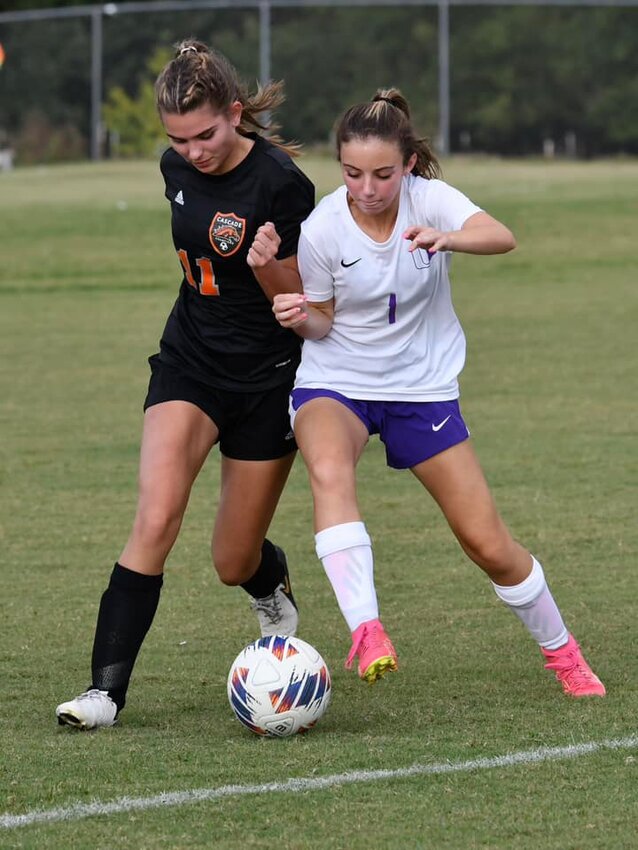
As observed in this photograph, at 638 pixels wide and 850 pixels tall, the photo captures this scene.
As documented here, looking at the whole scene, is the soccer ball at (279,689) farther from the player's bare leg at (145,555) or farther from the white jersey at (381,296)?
the white jersey at (381,296)

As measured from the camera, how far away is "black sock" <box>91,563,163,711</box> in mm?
5164

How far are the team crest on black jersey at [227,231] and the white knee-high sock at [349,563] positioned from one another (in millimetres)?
1019

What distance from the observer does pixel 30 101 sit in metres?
41.1

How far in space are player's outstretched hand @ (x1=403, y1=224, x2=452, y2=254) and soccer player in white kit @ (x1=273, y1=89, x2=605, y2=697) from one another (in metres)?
0.13

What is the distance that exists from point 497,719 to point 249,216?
1.83 meters

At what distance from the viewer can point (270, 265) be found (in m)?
5.09

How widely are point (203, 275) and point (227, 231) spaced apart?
0.67 feet

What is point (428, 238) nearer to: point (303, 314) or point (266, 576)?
point (303, 314)

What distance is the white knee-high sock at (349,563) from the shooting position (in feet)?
16.1

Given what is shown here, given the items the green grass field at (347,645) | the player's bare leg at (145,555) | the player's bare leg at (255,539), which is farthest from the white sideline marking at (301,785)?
the player's bare leg at (255,539)

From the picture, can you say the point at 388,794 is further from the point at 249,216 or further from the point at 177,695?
the point at 249,216

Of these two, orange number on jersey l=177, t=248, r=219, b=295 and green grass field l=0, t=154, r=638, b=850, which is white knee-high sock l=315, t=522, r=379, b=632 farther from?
orange number on jersey l=177, t=248, r=219, b=295

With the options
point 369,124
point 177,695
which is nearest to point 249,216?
point 369,124

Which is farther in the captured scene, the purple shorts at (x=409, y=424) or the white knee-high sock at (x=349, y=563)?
the purple shorts at (x=409, y=424)
